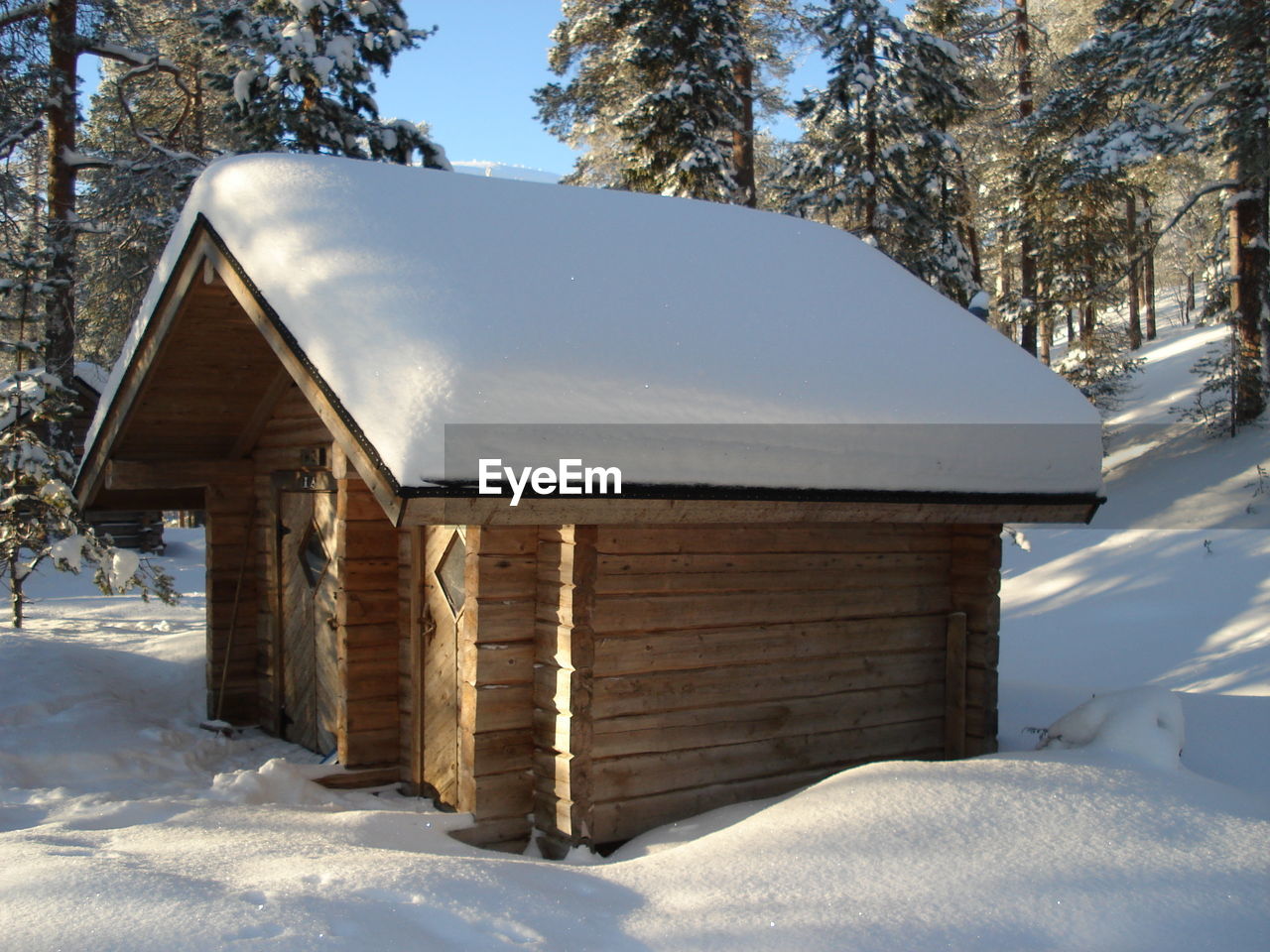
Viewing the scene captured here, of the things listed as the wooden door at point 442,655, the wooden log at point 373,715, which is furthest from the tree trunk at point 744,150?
the wooden log at point 373,715

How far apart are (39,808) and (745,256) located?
582cm

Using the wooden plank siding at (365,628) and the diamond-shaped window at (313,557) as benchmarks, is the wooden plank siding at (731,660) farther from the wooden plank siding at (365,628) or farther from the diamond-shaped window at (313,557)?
the diamond-shaped window at (313,557)

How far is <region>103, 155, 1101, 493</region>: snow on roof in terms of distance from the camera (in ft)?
15.7

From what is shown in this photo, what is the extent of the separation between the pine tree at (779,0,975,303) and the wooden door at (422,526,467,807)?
43.0 feet

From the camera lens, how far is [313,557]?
804 cm

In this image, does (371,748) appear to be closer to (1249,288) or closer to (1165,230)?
(1165,230)

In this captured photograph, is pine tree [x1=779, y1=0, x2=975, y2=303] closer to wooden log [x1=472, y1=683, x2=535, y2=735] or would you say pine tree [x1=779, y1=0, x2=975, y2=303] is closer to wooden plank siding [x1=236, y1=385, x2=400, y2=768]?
wooden plank siding [x1=236, y1=385, x2=400, y2=768]

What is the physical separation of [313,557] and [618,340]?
12.6ft

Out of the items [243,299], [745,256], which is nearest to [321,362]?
[243,299]

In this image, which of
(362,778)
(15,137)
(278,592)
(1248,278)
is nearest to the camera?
(362,778)

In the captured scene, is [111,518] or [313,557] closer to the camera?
[313,557]

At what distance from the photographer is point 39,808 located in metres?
5.83

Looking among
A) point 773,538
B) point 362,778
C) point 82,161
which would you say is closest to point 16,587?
point 362,778

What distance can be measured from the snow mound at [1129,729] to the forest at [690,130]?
433 centimetres
